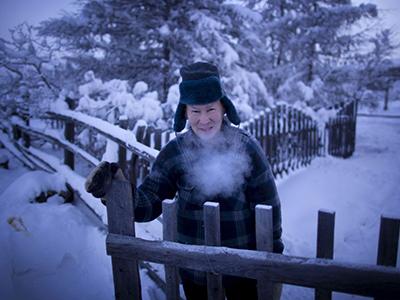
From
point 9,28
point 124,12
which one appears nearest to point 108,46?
point 124,12

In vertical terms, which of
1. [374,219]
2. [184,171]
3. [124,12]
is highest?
[124,12]

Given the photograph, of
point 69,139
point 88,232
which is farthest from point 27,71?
point 88,232

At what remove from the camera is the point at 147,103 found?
5961mm

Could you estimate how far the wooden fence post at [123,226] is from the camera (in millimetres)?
1536

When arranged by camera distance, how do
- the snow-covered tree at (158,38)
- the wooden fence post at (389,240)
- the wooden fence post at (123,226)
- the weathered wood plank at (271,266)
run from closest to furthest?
the weathered wood plank at (271,266)
the wooden fence post at (389,240)
the wooden fence post at (123,226)
the snow-covered tree at (158,38)

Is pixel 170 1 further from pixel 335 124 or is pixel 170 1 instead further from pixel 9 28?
pixel 335 124

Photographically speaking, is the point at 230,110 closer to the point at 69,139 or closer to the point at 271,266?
the point at 271,266

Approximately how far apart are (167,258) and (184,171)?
1.74 feet

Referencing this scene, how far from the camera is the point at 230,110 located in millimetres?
1855

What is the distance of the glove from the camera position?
4.61 feet

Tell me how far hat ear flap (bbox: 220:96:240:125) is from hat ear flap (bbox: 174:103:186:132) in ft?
0.89

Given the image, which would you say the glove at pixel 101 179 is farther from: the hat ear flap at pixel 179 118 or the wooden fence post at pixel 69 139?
the wooden fence post at pixel 69 139

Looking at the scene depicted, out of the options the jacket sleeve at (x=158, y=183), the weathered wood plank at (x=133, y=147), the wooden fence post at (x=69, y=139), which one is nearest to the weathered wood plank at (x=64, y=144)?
the wooden fence post at (x=69, y=139)

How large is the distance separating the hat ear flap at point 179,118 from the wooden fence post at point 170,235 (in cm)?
56
